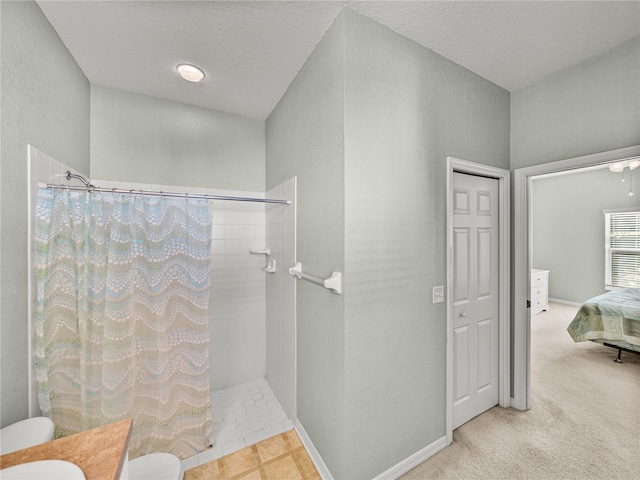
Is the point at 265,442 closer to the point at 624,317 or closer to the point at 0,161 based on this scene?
the point at 0,161

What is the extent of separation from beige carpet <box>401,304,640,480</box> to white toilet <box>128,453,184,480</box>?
4.31 feet

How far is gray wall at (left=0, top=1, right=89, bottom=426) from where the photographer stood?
106 centimetres

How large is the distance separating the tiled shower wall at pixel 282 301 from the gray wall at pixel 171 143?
1.44ft

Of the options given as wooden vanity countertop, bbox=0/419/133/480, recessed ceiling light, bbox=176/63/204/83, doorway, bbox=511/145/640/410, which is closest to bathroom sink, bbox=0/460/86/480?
wooden vanity countertop, bbox=0/419/133/480

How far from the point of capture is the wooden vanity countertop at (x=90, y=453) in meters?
0.73

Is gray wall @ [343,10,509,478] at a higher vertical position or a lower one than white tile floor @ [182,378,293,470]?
higher

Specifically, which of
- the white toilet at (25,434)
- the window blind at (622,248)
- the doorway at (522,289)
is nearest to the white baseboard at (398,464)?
the doorway at (522,289)

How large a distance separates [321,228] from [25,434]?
60.4 inches

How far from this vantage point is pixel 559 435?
5.79 feet

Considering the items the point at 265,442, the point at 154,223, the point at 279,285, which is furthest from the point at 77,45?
the point at 265,442

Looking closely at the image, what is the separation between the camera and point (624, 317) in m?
2.74

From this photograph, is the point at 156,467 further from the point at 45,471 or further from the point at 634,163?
the point at 634,163

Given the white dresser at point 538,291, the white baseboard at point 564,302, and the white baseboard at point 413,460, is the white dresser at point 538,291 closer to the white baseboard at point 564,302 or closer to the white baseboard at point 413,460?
the white baseboard at point 564,302

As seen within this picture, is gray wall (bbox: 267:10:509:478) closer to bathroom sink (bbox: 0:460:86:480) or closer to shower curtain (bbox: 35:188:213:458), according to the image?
shower curtain (bbox: 35:188:213:458)
